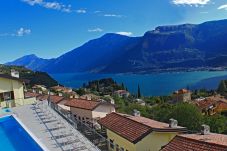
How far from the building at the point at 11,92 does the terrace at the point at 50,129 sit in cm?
132

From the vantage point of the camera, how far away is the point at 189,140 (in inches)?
520

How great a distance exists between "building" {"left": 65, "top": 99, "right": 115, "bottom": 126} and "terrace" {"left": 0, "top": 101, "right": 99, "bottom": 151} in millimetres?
8902

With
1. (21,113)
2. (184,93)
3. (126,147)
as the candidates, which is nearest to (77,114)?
(21,113)

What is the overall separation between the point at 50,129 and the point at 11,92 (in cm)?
799

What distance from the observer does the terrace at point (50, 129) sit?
36.6 ft

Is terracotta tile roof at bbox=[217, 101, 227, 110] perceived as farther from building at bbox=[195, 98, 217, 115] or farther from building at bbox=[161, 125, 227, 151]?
building at bbox=[161, 125, 227, 151]

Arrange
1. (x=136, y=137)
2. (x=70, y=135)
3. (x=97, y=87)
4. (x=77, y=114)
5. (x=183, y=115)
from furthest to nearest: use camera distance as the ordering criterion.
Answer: (x=97, y=87) < (x=183, y=115) < (x=77, y=114) < (x=136, y=137) < (x=70, y=135)

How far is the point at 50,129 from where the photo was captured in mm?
13742

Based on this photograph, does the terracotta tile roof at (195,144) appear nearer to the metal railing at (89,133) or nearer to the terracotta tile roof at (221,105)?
the metal railing at (89,133)

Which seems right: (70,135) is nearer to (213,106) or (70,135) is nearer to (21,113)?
(21,113)

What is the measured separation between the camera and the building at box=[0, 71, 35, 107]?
20312 millimetres

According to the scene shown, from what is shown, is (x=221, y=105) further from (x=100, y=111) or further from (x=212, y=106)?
(x=100, y=111)

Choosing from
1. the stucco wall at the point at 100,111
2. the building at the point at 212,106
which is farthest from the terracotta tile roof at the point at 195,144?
the building at the point at 212,106

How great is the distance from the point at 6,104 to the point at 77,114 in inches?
403
